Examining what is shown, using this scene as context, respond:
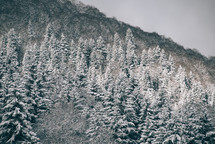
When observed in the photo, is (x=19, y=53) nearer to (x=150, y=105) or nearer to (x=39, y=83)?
(x=39, y=83)

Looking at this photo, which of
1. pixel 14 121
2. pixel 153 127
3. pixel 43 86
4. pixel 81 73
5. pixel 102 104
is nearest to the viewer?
pixel 14 121

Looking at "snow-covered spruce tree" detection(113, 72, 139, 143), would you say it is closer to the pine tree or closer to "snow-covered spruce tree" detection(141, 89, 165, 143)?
"snow-covered spruce tree" detection(141, 89, 165, 143)

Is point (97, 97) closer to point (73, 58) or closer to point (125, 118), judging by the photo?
point (125, 118)

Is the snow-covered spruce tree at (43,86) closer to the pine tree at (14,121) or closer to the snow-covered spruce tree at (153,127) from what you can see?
the pine tree at (14,121)

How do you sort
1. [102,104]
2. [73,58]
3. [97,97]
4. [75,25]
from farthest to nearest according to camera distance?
[75,25], [73,58], [97,97], [102,104]

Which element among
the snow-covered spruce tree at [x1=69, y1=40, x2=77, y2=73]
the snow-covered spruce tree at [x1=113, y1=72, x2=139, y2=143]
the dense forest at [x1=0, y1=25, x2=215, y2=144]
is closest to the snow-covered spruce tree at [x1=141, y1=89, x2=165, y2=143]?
the dense forest at [x1=0, y1=25, x2=215, y2=144]

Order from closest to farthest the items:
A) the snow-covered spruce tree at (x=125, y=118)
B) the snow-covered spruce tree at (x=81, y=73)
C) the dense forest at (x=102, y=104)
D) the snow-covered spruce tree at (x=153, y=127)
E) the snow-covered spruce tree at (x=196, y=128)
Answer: the dense forest at (x=102, y=104) < the snow-covered spruce tree at (x=196, y=128) < the snow-covered spruce tree at (x=153, y=127) < the snow-covered spruce tree at (x=125, y=118) < the snow-covered spruce tree at (x=81, y=73)

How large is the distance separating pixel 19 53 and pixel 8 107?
56.5 meters

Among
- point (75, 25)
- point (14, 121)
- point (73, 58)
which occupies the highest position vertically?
point (75, 25)

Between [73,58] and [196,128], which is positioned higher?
[73,58]

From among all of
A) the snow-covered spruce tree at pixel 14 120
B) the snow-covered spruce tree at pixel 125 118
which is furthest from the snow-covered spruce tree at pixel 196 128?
the snow-covered spruce tree at pixel 14 120

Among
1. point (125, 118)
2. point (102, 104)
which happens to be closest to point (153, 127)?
point (125, 118)

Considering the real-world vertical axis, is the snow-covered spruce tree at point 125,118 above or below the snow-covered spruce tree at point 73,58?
below

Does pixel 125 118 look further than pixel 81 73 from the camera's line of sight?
No
